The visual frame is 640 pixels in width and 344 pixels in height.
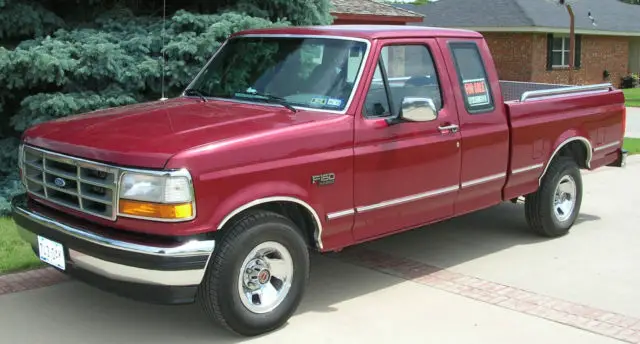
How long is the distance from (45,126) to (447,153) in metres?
3.00

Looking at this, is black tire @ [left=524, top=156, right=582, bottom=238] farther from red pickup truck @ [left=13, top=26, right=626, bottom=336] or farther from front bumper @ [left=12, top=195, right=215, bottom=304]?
front bumper @ [left=12, top=195, right=215, bottom=304]

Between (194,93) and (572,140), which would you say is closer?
(194,93)

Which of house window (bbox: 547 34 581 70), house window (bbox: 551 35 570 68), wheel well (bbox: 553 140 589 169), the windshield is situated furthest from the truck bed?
house window (bbox: 551 35 570 68)

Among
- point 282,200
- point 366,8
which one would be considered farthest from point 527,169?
point 366,8

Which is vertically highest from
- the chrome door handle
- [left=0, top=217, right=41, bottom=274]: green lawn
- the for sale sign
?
the for sale sign

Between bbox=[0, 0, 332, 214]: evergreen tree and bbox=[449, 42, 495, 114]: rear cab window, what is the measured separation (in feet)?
9.97

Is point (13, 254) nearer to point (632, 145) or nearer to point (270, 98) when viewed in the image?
point (270, 98)

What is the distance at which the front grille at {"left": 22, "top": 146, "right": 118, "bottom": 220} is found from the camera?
4254 millimetres

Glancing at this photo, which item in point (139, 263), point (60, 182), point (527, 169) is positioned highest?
point (60, 182)

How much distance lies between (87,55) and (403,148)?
420 cm

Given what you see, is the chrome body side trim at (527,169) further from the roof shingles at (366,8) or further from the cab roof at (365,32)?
the roof shingles at (366,8)

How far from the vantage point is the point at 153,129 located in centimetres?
457

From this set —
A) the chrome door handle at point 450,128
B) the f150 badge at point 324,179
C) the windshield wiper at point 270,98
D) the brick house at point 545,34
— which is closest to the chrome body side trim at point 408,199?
the f150 badge at point 324,179

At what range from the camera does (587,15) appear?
103 feet
